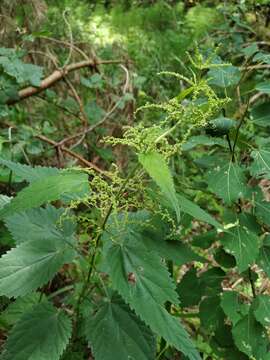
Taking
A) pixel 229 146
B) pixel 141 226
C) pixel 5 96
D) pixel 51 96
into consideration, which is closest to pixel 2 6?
pixel 51 96

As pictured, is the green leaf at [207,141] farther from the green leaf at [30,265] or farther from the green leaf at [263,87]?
the green leaf at [30,265]

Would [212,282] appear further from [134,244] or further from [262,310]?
[134,244]

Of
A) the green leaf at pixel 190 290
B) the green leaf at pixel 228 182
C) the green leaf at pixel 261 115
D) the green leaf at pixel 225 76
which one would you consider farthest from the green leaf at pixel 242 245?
the green leaf at pixel 225 76

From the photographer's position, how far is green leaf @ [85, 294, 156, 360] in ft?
3.75

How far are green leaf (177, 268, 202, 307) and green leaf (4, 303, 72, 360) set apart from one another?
2.18 feet

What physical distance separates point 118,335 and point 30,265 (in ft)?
0.90

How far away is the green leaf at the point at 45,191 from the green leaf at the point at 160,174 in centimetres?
18

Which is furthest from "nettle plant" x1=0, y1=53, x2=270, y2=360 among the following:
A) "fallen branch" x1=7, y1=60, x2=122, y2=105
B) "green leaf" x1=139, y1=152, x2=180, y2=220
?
"fallen branch" x1=7, y1=60, x2=122, y2=105

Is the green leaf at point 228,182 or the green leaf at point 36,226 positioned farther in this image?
the green leaf at point 228,182

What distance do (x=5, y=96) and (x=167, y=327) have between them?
1844 millimetres

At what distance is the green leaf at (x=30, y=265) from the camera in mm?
1129

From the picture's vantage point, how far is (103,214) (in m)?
1.22

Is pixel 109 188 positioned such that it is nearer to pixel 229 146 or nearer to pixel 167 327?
pixel 167 327

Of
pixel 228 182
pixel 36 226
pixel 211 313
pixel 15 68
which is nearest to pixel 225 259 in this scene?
pixel 211 313
